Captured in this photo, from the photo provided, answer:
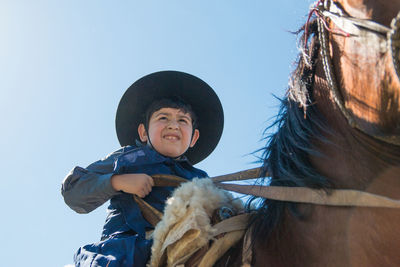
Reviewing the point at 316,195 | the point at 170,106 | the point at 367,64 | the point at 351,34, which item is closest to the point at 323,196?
the point at 316,195

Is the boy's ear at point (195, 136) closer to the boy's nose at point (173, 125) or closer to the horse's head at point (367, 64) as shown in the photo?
the boy's nose at point (173, 125)

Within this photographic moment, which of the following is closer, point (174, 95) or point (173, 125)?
point (173, 125)

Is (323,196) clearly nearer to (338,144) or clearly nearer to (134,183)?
(338,144)

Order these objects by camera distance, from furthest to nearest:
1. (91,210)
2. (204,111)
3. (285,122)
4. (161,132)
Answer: (204,111) → (161,132) → (91,210) → (285,122)

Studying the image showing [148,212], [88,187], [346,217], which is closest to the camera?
[346,217]

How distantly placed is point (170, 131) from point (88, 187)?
38.8 inches

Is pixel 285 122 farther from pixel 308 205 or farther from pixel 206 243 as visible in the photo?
pixel 206 243

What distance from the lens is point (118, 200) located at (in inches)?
141

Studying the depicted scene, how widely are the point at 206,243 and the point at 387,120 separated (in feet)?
4.04

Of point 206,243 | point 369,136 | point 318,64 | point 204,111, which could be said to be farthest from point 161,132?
point 369,136

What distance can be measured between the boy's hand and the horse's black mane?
3.64 ft

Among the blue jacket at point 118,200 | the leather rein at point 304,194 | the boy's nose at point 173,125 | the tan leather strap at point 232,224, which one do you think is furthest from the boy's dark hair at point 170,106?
the tan leather strap at point 232,224

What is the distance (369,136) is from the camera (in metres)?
1.80

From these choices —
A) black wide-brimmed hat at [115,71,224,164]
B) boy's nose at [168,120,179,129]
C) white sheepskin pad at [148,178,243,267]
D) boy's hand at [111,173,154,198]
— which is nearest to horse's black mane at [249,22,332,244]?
white sheepskin pad at [148,178,243,267]
